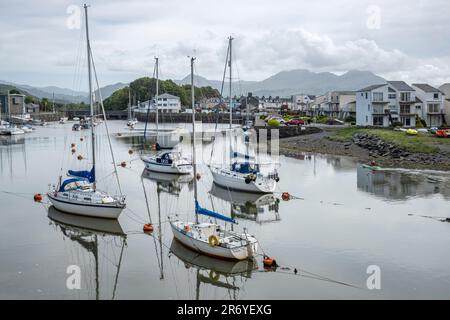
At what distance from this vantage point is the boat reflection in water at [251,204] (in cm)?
3400

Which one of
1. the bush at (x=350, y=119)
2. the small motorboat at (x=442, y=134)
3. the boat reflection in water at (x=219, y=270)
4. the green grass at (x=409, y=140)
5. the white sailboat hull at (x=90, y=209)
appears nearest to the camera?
the boat reflection in water at (x=219, y=270)

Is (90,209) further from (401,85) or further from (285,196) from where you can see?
(401,85)

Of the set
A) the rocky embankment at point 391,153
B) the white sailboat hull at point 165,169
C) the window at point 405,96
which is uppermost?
the window at point 405,96

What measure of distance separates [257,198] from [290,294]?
1826cm

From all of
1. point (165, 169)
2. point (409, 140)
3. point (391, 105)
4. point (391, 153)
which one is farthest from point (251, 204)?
point (391, 105)

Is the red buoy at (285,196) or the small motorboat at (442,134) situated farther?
the small motorboat at (442,134)

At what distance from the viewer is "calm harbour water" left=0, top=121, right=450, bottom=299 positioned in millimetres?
21812

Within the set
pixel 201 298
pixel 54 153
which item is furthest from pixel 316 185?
pixel 54 153

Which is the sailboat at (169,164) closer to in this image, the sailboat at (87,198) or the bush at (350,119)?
the sailboat at (87,198)

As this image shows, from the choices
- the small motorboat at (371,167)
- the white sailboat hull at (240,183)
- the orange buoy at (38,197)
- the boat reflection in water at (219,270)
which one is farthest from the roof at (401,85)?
the boat reflection in water at (219,270)

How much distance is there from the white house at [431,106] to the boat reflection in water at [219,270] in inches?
2479

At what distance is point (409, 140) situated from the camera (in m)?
60.6

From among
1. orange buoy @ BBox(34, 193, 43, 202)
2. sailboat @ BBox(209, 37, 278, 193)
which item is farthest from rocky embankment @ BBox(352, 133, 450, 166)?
orange buoy @ BBox(34, 193, 43, 202)

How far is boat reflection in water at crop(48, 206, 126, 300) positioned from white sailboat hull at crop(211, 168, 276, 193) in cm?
1205
